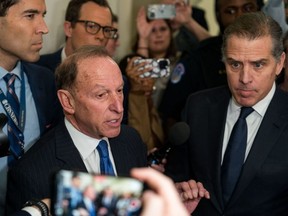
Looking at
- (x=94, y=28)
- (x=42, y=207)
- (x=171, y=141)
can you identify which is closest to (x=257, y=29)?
(x=171, y=141)

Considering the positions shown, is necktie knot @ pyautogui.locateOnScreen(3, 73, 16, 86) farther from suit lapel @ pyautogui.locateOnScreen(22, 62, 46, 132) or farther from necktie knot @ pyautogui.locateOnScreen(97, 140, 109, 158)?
necktie knot @ pyautogui.locateOnScreen(97, 140, 109, 158)

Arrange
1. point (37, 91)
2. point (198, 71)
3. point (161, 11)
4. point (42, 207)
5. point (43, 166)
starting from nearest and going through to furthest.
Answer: point (42, 207) < point (43, 166) < point (37, 91) < point (198, 71) < point (161, 11)

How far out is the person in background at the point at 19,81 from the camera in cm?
233

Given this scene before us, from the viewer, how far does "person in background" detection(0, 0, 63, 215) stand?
2330mm

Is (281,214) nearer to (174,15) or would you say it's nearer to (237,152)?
(237,152)

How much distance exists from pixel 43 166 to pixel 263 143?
0.86 metres

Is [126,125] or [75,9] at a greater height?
[75,9]

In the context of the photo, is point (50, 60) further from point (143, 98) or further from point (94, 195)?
point (94, 195)

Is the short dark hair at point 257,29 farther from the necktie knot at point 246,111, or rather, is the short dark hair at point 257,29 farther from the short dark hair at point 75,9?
the short dark hair at point 75,9

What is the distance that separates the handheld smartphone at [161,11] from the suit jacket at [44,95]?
1078mm

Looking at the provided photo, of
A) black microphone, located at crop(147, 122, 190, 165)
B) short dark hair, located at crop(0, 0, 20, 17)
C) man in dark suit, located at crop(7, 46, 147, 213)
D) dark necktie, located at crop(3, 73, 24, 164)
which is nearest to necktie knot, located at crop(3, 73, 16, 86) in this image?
dark necktie, located at crop(3, 73, 24, 164)

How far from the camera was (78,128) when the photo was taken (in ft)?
6.86

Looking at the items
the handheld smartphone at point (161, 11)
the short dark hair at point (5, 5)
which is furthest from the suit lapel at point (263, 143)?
the handheld smartphone at point (161, 11)

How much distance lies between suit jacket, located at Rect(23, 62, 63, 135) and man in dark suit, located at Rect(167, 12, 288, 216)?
629 mm
